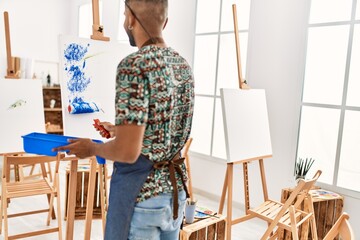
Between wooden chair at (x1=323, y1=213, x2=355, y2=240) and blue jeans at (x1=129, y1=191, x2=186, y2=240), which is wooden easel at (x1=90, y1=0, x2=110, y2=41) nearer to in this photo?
blue jeans at (x1=129, y1=191, x2=186, y2=240)

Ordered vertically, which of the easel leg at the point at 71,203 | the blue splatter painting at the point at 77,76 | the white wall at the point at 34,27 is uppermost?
the white wall at the point at 34,27

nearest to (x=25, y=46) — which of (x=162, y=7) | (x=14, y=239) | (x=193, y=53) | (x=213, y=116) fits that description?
(x=193, y=53)

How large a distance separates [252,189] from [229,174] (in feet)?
3.21

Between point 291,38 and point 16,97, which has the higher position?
point 291,38

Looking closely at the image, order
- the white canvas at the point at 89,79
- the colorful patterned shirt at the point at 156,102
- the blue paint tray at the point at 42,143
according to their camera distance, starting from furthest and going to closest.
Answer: the white canvas at the point at 89,79 < the blue paint tray at the point at 42,143 < the colorful patterned shirt at the point at 156,102

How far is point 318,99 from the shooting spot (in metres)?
3.15

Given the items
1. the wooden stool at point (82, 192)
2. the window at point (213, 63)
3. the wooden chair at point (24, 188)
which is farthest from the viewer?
the window at point (213, 63)

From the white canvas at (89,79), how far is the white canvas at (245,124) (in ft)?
2.82

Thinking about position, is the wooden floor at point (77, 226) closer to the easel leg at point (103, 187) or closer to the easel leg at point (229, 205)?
the easel leg at point (229, 205)

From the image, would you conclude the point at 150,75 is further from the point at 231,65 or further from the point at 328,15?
the point at 231,65

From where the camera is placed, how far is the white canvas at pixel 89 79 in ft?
7.50

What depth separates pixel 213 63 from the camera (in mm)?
4074

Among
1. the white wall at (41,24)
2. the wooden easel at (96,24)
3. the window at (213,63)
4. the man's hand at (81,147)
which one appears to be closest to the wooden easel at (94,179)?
the wooden easel at (96,24)

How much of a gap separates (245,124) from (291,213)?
86cm
